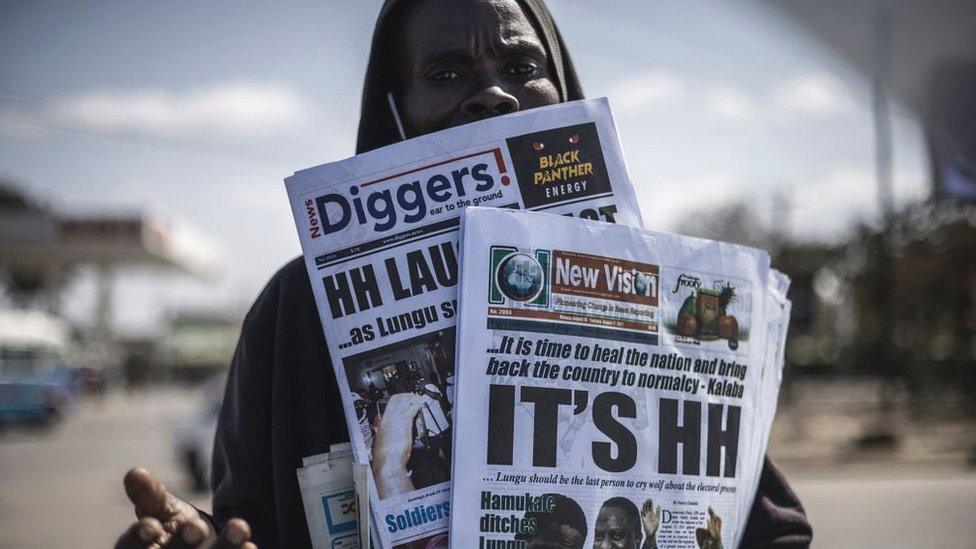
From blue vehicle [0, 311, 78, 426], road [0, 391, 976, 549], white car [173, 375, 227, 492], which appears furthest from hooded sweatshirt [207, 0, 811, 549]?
blue vehicle [0, 311, 78, 426]

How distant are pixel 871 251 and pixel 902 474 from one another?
961 centimetres

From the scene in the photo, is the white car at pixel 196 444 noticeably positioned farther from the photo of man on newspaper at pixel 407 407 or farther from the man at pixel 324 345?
the photo of man on newspaper at pixel 407 407

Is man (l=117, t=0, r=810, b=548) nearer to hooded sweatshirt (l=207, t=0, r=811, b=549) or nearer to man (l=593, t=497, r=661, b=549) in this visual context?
hooded sweatshirt (l=207, t=0, r=811, b=549)

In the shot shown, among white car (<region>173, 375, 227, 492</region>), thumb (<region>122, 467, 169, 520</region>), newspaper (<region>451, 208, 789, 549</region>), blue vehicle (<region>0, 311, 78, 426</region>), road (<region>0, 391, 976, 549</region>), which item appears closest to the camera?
thumb (<region>122, 467, 169, 520</region>)

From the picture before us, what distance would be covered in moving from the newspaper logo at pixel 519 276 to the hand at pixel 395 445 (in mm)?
154

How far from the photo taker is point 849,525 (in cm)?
698

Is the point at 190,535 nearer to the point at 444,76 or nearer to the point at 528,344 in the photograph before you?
the point at 528,344

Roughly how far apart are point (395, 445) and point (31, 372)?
70.6 feet

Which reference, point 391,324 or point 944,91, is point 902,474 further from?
point 391,324

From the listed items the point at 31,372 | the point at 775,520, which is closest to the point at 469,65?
the point at 775,520

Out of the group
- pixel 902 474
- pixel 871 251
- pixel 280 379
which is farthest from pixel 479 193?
pixel 871 251

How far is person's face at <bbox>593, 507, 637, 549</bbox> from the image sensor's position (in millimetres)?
980

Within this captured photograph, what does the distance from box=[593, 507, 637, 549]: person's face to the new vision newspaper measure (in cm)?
17

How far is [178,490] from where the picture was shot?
9.65 meters
